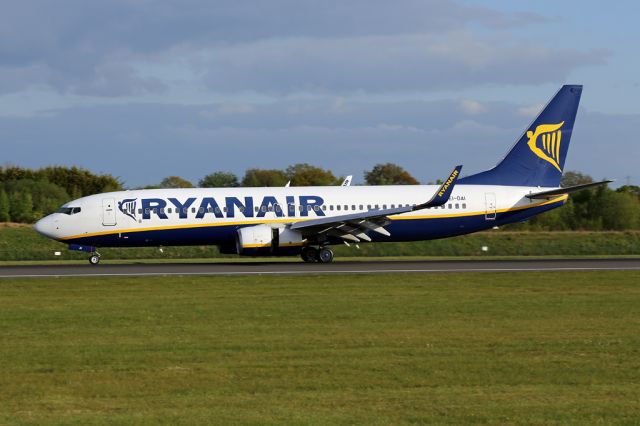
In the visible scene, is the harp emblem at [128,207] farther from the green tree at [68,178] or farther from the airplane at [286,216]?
the green tree at [68,178]

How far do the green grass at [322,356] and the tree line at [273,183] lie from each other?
47045 mm

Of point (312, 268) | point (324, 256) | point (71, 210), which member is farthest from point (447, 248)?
point (71, 210)

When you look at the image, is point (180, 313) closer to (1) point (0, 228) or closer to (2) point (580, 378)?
(2) point (580, 378)

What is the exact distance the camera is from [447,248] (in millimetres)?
54812

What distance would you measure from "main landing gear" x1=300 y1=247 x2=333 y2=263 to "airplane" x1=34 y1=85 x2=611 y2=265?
0.04 m

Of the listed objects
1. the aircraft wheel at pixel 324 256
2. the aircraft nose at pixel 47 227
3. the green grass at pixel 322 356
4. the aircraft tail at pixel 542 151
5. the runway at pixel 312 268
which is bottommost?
the green grass at pixel 322 356

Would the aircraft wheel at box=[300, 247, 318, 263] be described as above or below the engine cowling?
below

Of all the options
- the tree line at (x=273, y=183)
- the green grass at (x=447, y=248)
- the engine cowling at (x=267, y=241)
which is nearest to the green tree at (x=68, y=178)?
the tree line at (x=273, y=183)

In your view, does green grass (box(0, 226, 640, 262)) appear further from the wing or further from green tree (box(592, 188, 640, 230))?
green tree (box(592, 188, 640, 230))

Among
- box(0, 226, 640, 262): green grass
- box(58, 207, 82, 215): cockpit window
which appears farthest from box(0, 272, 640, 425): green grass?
box(0, 226, 640, 262): green grass

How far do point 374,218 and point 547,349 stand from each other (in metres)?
24.2

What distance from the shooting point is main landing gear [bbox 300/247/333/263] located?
4091cm

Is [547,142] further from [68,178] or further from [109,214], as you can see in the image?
[68,178]

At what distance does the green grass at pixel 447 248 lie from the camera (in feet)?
171
